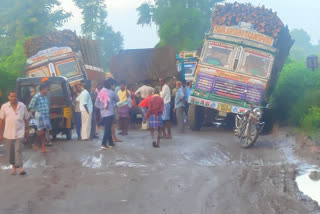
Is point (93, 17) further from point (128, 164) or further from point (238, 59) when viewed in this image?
point (128, 164)

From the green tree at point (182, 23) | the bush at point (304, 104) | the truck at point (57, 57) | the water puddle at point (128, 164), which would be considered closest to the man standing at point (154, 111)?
the water puddle at point (128, 164)

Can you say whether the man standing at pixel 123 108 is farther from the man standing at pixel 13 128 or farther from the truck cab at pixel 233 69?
the man standing at pixel 13 128

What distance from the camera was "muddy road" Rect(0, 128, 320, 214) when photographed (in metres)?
7.42

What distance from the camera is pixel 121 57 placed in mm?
22641

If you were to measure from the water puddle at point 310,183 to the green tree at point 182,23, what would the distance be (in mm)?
43864

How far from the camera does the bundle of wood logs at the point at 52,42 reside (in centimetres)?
2273

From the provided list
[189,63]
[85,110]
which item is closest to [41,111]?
[85,110]

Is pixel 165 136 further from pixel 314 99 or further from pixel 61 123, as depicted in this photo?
pixel 314 99

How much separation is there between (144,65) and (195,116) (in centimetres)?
→ 491

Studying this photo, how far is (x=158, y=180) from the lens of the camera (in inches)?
362

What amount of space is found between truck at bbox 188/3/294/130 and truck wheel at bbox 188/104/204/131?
96cm

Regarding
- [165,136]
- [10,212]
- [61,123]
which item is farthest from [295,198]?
[61,123]

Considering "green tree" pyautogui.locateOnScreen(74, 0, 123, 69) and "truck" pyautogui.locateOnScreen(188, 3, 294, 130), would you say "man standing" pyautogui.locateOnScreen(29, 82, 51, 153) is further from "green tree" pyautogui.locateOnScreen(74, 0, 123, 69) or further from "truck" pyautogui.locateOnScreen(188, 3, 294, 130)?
"green tree" pyautogui.locateOnScreen(74, 0, 123, 69)

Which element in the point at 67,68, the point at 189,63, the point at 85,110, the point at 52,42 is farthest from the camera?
the point at 189,63
